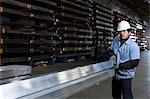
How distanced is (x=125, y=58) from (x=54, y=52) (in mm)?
8335

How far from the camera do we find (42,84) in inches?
302

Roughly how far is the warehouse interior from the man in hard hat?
1.84m

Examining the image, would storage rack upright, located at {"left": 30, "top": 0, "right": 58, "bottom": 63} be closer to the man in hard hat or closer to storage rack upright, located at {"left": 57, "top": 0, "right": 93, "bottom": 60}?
storage rack upright, located at {"left": 57, "top": 0, "right": 93, "bottom": 60}

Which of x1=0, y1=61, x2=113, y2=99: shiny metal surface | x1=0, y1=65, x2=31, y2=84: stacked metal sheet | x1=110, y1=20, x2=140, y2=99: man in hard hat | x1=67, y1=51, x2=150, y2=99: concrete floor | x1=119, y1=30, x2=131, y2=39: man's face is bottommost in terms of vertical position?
x1=67, y1=51, x2=150, y2=99: concrete floor

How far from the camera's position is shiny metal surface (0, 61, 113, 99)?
631 centimetres

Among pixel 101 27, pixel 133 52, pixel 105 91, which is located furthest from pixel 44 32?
pixel 101 27

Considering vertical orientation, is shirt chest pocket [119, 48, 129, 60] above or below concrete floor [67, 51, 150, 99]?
above

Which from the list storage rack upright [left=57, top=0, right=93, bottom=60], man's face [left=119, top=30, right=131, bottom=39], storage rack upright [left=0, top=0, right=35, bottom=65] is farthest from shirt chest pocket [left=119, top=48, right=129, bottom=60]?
storage rack upright [left=57, top=0, right=93, bottom=60]

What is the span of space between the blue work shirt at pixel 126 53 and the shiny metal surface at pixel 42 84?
1787 mm

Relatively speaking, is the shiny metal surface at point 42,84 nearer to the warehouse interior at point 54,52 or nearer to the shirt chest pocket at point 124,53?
the warehouse interior at point 54,52

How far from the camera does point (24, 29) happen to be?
1145cm

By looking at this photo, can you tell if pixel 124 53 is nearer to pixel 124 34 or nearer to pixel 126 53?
pixel 126 53

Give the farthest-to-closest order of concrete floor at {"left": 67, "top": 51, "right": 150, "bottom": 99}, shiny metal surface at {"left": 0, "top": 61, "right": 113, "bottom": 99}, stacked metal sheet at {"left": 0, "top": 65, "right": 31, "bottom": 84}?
concrete floor at {"left": 67, "top": 51, "right": 150, "bottom": 99} → stacked metal sheet at {"left": 0, "top": 65, "right": 31, "bottom": 84} → shiny metal surface at {"left": 0, "top": 61, "right": 113, "bottom": 99}

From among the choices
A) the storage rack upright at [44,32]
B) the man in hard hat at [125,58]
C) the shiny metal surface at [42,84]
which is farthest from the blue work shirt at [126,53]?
the storage rack upright at [44,32]
